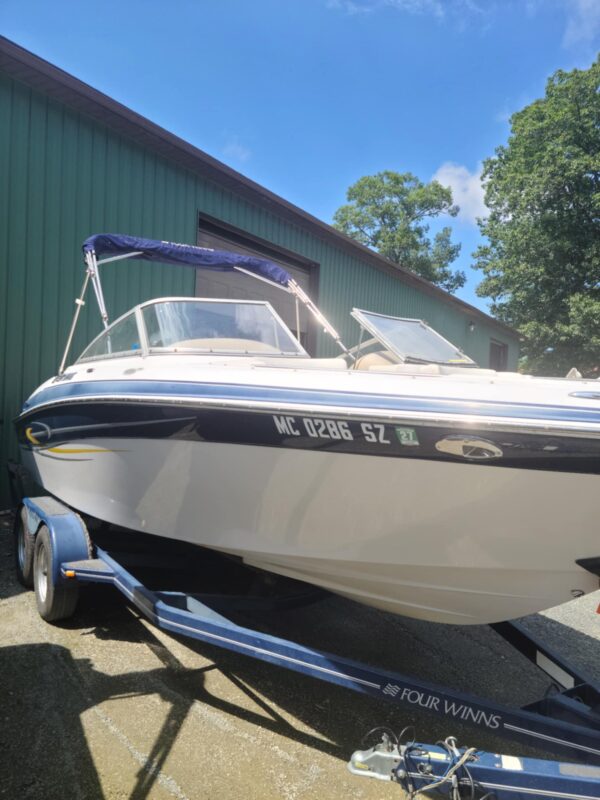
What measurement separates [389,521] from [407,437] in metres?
0.37

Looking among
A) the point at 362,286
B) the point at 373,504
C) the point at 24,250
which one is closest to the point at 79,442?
the point at 373,504

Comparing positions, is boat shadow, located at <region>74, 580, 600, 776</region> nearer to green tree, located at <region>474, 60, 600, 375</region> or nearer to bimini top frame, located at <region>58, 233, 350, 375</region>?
bimini top frame, located at <region>58, 233, 350, 375</region>

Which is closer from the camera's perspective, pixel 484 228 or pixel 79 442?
pixel 79 442

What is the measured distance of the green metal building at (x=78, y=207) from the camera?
18.0 feet

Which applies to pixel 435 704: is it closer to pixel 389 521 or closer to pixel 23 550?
pixel 389 521

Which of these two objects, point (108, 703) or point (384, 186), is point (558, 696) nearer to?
point (108, 703)

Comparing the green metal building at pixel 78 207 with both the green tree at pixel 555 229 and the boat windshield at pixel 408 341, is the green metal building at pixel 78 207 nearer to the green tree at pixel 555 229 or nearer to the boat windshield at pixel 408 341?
the boat windshield at pixel 408 341

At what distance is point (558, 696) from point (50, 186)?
624 centimetres

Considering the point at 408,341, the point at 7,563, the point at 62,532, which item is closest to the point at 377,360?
the point at 408,341

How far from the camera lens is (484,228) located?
Result: 917 inches

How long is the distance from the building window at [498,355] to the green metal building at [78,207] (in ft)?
43.6

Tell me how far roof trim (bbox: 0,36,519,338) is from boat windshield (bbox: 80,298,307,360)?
3.29 m

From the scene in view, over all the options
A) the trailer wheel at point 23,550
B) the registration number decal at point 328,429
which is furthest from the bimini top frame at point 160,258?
the registration number decal at point 328,429

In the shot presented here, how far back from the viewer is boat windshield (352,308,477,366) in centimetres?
309
